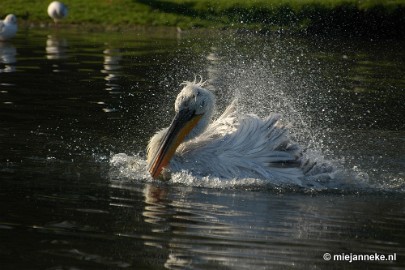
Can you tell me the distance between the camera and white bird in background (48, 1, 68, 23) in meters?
24.0

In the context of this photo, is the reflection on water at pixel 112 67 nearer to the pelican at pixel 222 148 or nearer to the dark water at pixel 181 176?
the dark water at pixel 181 176

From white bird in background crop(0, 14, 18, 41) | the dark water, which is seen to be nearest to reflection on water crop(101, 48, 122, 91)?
the dark water

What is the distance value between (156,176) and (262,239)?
213 cm

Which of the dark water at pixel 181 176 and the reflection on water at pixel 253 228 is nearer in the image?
the reflection on water at pixel 253 228

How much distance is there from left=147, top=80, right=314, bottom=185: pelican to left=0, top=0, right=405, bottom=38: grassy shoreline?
1454 centimetres

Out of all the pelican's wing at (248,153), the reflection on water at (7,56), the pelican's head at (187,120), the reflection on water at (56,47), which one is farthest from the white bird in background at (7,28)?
the pelican's wing at (248,153)

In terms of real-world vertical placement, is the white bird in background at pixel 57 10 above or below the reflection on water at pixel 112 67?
above

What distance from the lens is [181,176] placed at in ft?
26.3

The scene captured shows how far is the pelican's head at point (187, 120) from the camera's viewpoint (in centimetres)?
818

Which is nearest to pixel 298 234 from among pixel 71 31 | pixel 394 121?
pixel 394 121

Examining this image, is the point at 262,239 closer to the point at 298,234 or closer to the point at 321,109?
the point at 298,234

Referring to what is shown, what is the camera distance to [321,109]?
12.0m

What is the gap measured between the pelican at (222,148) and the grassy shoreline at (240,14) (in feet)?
47.7

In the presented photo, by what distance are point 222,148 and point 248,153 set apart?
0.25m
